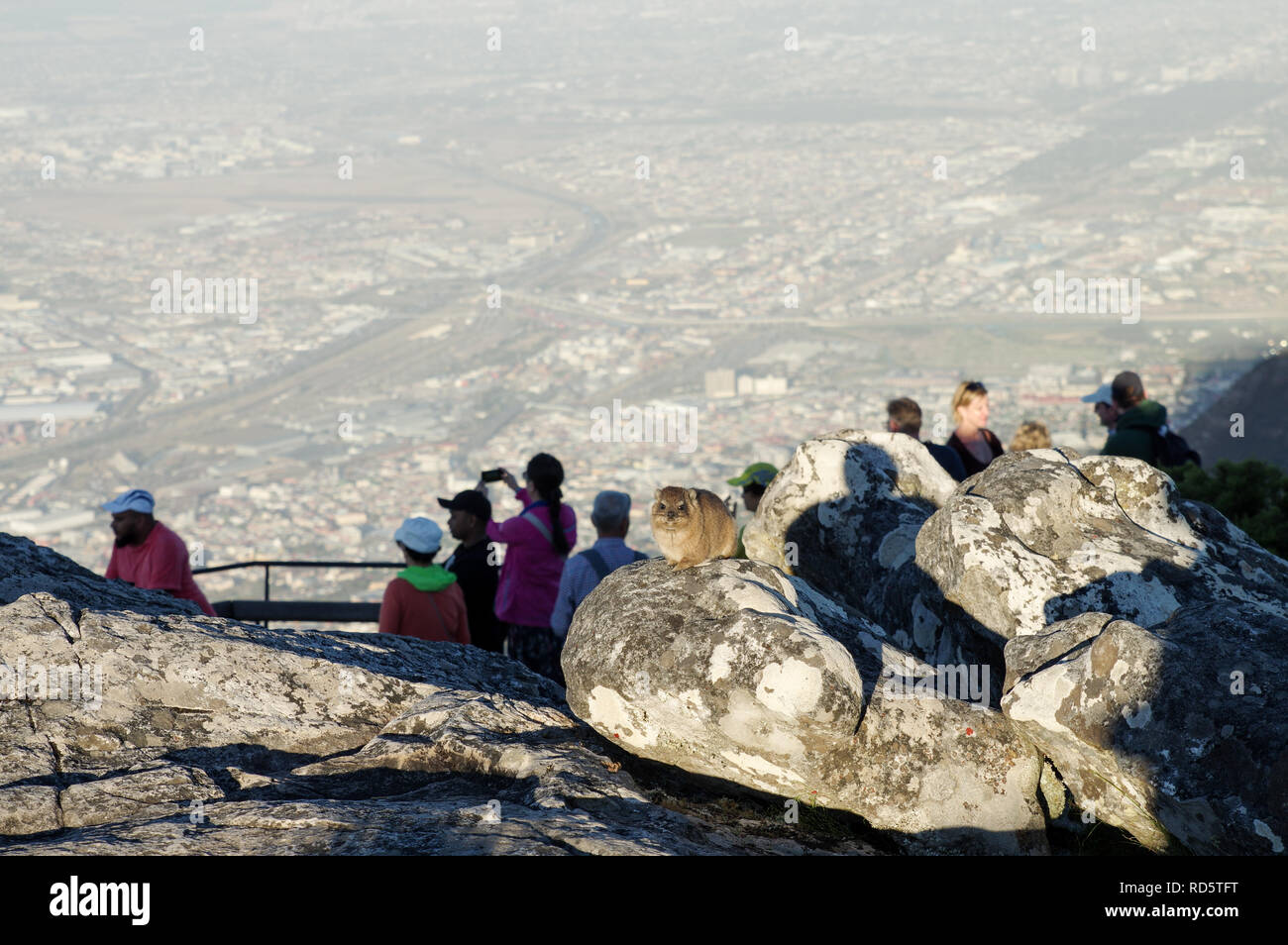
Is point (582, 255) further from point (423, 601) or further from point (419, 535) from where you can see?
point (419, 535)

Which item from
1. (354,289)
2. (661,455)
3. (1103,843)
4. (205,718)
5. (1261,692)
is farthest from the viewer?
(354,289)

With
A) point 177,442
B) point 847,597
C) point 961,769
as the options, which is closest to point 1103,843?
point 961,769

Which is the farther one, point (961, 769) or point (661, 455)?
point (661, 455)

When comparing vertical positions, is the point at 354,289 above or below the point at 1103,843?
above

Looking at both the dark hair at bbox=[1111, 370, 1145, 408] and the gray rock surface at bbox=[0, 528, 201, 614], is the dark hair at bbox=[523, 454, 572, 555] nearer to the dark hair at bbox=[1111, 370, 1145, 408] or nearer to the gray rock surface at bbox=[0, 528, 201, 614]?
the gray rock surface at bbox=[0, 528, 201, 614]

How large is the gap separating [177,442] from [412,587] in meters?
64.3

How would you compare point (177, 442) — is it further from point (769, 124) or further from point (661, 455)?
point (769, 124)

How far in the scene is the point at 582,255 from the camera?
106438 millimetres

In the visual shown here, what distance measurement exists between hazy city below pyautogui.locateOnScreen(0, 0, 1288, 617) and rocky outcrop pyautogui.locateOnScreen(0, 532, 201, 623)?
8817mm

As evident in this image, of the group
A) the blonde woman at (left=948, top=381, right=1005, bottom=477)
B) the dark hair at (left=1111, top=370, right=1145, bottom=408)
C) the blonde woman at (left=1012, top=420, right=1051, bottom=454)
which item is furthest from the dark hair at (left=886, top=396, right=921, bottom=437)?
the dark hair at (left=1111, top=370, right=1145, bottom=408)

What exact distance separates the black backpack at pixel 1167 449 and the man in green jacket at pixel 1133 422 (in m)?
0.03

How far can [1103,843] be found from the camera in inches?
198

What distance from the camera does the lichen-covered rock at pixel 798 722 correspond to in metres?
4.87
